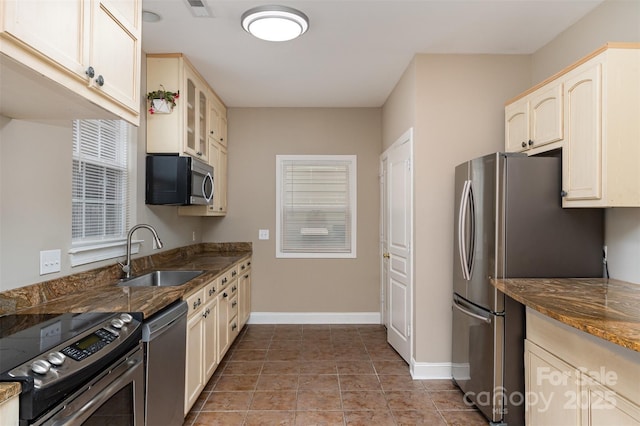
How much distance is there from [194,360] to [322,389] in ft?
3.50

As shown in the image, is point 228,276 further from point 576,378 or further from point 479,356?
point 576,378

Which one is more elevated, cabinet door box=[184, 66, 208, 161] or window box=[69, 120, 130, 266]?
cabinet door box=[184, 66, 208, 161]

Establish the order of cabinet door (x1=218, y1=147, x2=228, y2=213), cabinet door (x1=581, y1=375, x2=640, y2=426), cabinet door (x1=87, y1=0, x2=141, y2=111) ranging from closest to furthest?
cabinet door (x1=581, y1=375, x2=640, y2=426) < cabinet door (x1=87, y1=0, x2=141, y2=111) < cabinet door (x1=218, y1=147, x2=228, y2=213)

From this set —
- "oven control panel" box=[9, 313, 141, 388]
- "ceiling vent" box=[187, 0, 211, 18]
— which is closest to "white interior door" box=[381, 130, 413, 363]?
"ceiling vent" box=[187, 0, 211, 18]

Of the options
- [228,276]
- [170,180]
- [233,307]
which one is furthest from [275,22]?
[233,307]

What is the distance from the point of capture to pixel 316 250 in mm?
4582

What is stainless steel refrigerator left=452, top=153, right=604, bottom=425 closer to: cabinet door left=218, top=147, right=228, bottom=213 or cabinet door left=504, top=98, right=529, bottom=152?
cabinet door left=504, top=98, right=529, bottom=152

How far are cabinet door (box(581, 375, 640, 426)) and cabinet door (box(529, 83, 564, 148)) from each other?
1461mm

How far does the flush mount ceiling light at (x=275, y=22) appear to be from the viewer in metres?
2.32

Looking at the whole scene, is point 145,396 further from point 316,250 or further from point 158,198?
point 316,250

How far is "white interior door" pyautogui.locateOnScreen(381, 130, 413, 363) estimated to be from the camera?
10.6 feet

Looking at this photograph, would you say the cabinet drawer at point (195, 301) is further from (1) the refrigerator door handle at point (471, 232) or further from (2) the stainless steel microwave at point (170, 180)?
(1) the refrigerator door handle at point (471, 232)

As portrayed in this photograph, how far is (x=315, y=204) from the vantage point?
181 inches

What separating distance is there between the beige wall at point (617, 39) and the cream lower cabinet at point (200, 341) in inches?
108
